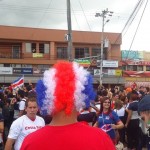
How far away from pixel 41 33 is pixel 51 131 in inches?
1897

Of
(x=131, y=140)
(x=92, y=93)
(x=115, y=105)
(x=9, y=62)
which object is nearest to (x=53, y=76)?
(x=92, y=93)

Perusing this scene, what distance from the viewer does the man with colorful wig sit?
7.35 ft

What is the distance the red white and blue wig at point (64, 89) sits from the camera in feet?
7.73

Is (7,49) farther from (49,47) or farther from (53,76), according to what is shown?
(53,76)

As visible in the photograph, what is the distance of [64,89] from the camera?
7.75 ft

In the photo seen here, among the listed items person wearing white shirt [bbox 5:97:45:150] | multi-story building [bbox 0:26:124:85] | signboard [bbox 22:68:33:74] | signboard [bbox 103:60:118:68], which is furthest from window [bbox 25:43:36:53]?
person wearing white shirt [bbox 5:97:45:150]

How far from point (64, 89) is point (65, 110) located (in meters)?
0.13

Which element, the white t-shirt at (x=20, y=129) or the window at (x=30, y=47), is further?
the window at (x=30, y=47)

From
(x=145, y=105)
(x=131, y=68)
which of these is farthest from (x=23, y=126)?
(x=131, y=68)

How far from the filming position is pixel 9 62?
48.6 metres

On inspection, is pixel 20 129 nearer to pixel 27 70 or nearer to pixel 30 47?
pixel 27 70

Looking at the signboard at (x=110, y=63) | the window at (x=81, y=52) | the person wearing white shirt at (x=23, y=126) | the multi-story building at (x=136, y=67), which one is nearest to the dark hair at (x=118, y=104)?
the person wearing white shirt at (x=23, y=126)

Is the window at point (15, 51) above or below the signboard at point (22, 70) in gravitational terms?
above

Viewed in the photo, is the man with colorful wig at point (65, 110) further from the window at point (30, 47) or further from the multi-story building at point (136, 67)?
the multi-story building at point (136, 67)
